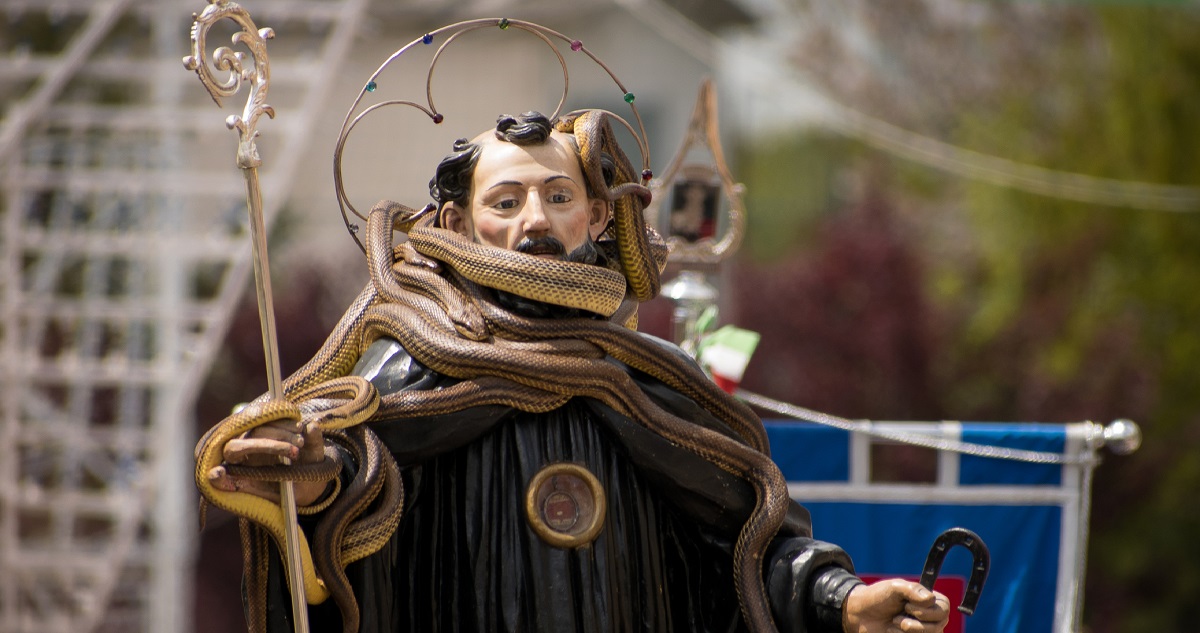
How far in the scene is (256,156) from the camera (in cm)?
254

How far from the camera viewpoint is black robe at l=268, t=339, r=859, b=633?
2.93 metres

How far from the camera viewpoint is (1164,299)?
476 inches

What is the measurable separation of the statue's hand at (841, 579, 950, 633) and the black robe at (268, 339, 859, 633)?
0.27 ft

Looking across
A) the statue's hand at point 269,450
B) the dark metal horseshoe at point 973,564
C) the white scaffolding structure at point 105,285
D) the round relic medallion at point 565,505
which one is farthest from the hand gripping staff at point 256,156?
the white scaffolding structure at point 105,285

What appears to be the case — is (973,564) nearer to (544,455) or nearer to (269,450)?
(544,455)

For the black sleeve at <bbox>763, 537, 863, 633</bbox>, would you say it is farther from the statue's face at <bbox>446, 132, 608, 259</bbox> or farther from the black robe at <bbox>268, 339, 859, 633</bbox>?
the statue's face at <bbox>446, 132, 608, 259</bbox>

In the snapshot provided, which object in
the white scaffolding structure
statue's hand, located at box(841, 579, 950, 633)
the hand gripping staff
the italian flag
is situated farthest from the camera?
the white scaffolding structure

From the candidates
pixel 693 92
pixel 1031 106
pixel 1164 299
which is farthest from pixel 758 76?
pixel 1164 299

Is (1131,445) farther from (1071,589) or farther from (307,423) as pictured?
(307,423)

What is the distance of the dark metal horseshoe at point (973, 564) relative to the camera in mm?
2891

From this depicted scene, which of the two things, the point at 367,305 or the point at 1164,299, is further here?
the point at 1164,299

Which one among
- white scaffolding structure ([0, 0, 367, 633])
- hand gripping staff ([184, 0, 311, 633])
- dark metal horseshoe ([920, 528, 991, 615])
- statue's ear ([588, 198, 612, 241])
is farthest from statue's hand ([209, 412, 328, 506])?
white scaffolding structure ([0, 0, 367, 633])

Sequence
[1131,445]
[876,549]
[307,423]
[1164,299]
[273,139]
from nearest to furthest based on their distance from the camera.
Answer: [307,423], [1131,445], [876,549], [273,139], [1164,299]

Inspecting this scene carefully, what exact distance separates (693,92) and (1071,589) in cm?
929
